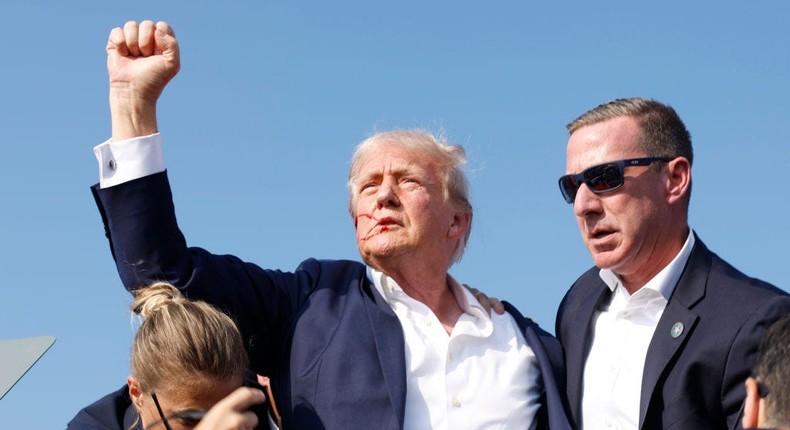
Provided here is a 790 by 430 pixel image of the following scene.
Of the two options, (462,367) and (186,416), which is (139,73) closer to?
(186,416)

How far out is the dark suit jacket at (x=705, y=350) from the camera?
5129 mm

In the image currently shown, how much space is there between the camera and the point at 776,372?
10.6ft

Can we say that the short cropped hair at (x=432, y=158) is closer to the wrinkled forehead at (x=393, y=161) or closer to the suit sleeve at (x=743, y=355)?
the wrinkled forehead at (x=393, y=161)

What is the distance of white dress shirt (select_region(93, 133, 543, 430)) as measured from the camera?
532 centimetres

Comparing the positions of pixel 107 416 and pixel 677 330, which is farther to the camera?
pixel 677 330

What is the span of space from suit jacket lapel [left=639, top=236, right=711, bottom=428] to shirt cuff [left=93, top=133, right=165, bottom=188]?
2.23 m

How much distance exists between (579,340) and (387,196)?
1.11 m

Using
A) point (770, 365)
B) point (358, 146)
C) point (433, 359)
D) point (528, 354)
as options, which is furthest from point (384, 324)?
point (770, 365)

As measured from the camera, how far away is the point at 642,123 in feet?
19.8

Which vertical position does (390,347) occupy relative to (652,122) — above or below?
below

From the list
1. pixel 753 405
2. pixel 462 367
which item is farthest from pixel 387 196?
pixel 753 405

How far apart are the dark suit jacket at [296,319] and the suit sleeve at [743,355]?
727 mm

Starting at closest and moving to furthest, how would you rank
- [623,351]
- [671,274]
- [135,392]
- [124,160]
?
[135,392], [124,160], [623,351], [671,274]

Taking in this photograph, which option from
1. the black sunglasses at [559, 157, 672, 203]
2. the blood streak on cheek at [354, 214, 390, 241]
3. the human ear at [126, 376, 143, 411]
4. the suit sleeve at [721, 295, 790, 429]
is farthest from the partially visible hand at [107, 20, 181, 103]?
the suit sleeve at [721, 295, 790, 429]
